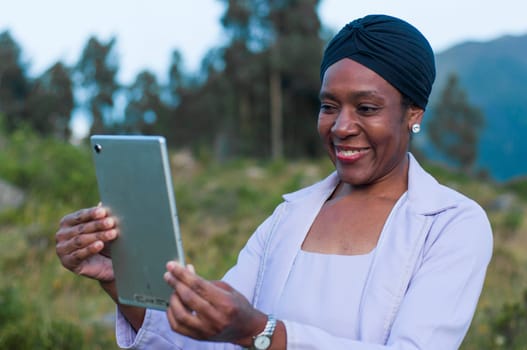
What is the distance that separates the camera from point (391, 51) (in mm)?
1725

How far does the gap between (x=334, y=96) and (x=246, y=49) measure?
2094 cm

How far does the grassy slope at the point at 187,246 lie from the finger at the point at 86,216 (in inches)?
108

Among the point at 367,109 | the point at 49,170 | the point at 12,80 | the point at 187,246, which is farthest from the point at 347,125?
the point at 12,80

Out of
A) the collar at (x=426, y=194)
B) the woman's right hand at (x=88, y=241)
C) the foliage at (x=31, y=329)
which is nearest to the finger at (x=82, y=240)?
the woman's right hand at (x=88, y=241)

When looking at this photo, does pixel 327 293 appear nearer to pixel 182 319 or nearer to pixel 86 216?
pixel 182 319

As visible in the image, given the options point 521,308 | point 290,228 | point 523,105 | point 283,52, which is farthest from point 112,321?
point 283,52

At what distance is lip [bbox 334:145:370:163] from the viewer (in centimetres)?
180

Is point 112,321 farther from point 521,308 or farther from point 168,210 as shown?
point 168,210

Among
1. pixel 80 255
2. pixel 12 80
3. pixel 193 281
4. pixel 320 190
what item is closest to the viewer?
pixel 193 281

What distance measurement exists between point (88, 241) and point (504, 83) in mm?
8956

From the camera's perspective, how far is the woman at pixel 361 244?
61.8 inches

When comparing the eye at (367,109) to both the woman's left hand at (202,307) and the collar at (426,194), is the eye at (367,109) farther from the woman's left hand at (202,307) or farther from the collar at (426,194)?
the woman's left hand at (202,307)

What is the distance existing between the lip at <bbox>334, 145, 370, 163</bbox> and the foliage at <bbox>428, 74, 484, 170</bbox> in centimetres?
2489

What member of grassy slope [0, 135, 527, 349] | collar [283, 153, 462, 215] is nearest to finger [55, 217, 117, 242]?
collar [283, 153, 462, 215]
